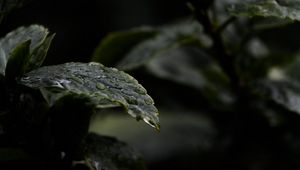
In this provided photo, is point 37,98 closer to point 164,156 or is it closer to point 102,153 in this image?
point 102,153

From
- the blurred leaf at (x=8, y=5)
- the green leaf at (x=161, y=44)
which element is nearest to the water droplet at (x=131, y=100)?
the blurred leaf at (x=8, y=5)

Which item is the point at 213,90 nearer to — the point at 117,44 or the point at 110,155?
the point at 117,44

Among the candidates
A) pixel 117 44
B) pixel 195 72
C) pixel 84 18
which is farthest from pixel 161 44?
pixel 84 18

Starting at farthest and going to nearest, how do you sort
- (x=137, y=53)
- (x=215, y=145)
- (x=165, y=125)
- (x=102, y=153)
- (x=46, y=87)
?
1. (x=165, y=125)
2. (x=215, y=145)
3. (x=137, y=53)
4. (x=102, y=153)
5. (x=46, y=87)

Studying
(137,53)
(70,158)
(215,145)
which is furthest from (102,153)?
(215,145)

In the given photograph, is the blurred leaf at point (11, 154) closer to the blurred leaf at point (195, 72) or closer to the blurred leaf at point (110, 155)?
the blurred leaf at point (110, 155)

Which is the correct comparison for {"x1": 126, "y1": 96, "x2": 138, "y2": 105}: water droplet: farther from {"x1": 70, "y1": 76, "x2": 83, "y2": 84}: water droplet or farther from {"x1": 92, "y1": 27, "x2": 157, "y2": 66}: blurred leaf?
{"x1": 92, "y1": 27, "x2": 157, "y2": 66}: blurred leaf
